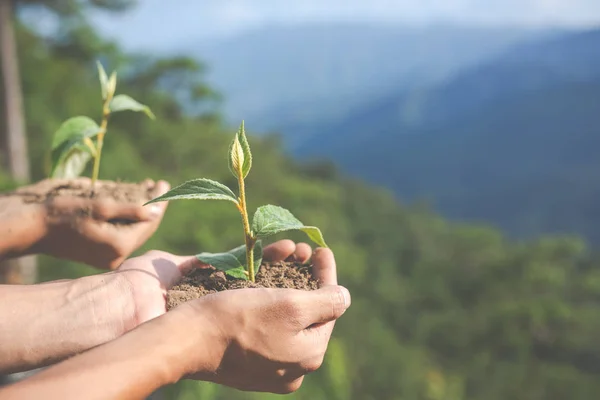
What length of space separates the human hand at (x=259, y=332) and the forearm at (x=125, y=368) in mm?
31

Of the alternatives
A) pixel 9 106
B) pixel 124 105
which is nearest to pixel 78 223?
pixel 124 105

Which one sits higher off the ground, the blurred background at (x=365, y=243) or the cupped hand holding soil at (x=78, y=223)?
the cupped hand holding soil at (x=78, y=223)

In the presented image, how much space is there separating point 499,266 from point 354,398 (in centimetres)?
1565

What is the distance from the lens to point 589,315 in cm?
2508

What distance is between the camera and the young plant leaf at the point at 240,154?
5.20 feet

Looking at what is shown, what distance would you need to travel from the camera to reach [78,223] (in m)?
2.16

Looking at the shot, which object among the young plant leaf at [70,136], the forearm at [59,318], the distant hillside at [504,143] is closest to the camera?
the forearm at [59,318]

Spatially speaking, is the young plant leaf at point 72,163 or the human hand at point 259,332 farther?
the young plant leaf at point 72,163

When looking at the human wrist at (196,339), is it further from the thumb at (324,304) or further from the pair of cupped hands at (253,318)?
the thumb at (324,304)

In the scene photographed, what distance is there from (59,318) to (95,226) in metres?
0.65

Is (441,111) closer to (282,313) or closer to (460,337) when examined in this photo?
(460,337)

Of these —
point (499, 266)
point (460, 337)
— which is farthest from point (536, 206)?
point (460, 337)

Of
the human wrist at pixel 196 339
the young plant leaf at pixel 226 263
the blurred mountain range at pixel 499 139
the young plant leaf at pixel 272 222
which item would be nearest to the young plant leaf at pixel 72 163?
the young plant leaf at pixel 226 263

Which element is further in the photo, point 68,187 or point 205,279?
point 68,187
